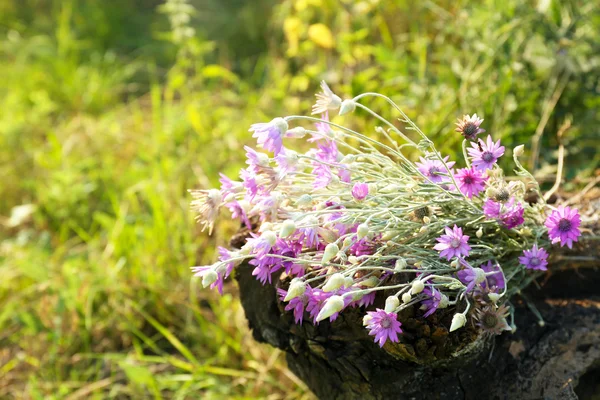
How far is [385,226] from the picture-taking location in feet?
3.54

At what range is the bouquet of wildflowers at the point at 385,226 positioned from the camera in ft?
3.36

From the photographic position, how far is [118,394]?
197 cm

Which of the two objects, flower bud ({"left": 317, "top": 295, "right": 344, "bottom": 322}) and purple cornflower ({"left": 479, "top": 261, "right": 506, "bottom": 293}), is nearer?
flower bud ({"left": 317, "top": 295, "right": 344, "bottom": 322})

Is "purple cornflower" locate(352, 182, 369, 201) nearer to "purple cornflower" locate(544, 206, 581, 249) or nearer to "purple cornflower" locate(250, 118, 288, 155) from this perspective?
"purple cornflower" locate(250, 118, 288, 155)

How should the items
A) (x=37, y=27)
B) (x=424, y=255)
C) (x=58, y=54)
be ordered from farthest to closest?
(x=37, y=27) < (x=58, y=54) < (x=424, y=255)

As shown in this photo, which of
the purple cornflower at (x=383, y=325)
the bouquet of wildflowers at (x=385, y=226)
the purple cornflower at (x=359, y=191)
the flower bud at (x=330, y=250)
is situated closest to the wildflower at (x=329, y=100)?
the bouquet of wildflowers at (x=385, y=226)

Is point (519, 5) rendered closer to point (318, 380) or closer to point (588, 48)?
point (588, 48)

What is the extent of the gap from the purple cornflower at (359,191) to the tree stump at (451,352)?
0.22 m

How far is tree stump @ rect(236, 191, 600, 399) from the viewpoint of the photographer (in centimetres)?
116

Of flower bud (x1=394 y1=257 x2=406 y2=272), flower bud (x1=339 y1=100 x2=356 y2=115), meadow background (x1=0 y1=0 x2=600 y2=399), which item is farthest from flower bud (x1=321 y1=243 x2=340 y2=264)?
meadow background (x1=0 y1=0 x2=600 y2=399)

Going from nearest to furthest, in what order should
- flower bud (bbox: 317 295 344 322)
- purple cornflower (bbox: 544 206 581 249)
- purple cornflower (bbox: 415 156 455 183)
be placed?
flower bud (bbox: 317 295 344 322), purple cornflower (bbox: 544 206 581 249), purple cornflower (bbox: 415 156 455 183)

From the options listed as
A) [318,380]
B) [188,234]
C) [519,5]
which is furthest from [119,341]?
[519,5]

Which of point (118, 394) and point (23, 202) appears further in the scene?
point (23, 202)

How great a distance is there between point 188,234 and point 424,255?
133 centimetres
